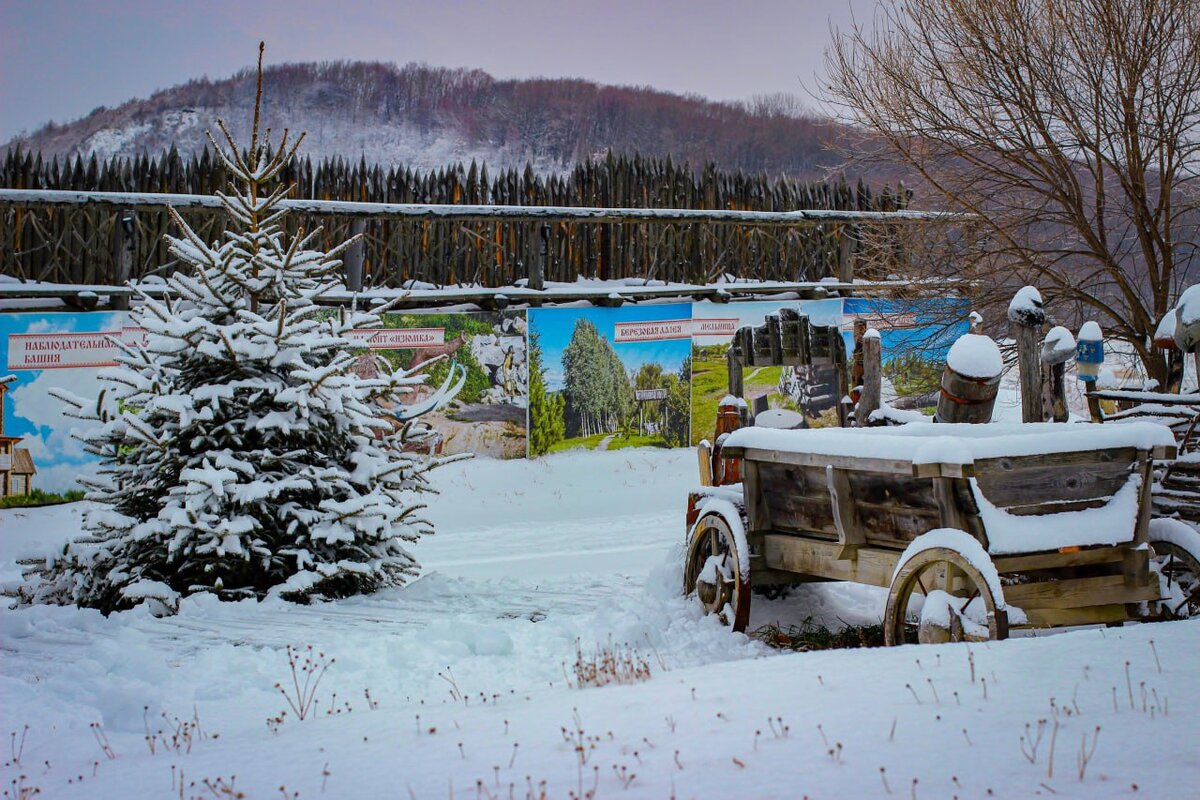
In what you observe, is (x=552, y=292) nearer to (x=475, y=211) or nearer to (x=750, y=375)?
(x=475, y=211)

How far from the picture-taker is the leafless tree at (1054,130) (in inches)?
512

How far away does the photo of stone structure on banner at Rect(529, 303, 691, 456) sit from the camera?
53.7 feet

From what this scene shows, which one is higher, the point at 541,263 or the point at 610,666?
the point at 541,263

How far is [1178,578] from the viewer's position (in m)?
7.31

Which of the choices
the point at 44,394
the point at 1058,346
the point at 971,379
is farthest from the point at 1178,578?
the point at 44,394

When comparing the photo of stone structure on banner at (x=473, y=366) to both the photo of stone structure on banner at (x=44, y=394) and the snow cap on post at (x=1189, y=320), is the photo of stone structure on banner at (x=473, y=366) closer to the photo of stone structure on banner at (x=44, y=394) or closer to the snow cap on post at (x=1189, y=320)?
the photo of stone structure on banner at (x=44, y=394)

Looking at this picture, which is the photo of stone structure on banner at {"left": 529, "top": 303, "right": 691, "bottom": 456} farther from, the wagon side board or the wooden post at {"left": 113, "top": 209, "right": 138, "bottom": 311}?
the wagon side board

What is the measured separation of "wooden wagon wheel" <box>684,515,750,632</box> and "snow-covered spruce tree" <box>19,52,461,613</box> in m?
2.27

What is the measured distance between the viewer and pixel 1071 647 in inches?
215

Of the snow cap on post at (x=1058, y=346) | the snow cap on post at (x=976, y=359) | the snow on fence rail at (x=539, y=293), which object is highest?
the snow on fence rail at (x=539, y=293)

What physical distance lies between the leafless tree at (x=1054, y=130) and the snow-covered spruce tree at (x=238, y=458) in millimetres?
8454

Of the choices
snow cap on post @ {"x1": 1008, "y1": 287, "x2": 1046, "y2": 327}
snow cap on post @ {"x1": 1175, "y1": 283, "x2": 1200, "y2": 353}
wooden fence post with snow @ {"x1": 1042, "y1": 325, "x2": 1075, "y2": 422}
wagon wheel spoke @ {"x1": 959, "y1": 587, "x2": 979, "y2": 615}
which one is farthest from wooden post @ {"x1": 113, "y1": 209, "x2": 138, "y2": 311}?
snow cap on post @ {"x1": 1175, "y1": 283, "x2": 1200, "y2": 353}

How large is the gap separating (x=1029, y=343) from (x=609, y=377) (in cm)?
802

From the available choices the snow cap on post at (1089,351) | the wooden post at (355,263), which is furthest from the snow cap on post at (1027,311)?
the wooden post at (355,263)
